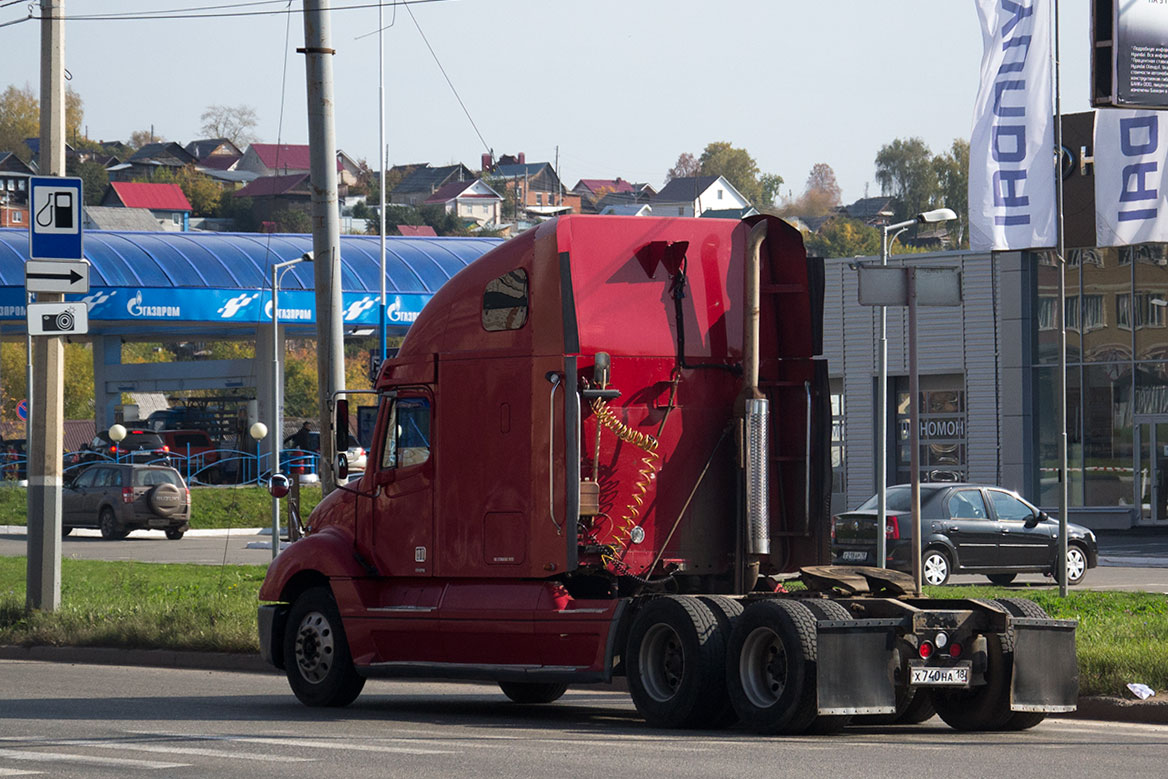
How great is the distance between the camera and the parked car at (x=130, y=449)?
4888cm

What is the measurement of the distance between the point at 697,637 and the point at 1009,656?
1.98 metres

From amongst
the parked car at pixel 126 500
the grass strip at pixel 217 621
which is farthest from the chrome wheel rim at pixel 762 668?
the parked car at pixel 126 500

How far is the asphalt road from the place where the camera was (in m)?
9.31

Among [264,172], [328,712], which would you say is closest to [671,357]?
[328,712]

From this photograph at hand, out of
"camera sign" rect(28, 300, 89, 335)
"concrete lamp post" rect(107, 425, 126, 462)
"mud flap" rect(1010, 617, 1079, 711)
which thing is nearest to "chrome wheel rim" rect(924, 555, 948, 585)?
"camera sign" rect(28, 300, 89, 335)

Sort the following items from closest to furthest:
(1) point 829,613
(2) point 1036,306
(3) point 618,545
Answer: (1) point 829,613
(3) point 618,545
(2) point 1036,306

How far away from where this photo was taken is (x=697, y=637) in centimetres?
1102

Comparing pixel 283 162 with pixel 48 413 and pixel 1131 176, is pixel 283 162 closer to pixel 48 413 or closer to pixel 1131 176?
pixel 1131 176

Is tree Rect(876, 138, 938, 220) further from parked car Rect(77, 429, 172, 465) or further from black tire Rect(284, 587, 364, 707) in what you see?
black tire Rect(284, 587, 364, 707)

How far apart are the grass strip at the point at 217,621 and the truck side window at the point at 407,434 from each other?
179 inches

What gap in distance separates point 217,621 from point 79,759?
8.22 metres

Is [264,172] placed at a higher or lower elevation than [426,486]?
higher

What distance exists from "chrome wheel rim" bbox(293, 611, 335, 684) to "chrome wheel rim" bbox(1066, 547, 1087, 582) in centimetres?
1563

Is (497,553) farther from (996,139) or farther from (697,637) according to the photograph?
(996,139)
